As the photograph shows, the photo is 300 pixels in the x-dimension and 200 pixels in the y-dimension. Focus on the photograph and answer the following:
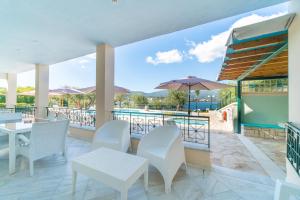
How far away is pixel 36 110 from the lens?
6.55 metres

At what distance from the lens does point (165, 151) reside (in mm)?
2359

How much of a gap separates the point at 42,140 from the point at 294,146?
3954 millimetres

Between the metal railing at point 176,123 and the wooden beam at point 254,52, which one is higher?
the wooden beam at point 254,52

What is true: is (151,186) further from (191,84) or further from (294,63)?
(191,84)

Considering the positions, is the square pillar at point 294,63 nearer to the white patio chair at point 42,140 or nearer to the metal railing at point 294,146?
the metal railing at point 294,146

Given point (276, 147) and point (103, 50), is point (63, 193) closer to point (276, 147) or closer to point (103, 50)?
point (103, 50)

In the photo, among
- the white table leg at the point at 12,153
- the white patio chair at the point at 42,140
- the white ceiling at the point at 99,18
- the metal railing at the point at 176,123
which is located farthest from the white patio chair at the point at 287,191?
the white table leg at the point at 12,153

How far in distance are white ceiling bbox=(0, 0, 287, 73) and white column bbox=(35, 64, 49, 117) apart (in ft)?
7.81

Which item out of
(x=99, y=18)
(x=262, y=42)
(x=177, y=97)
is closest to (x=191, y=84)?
(x=262, y=42)

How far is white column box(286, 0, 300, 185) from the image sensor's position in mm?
2127

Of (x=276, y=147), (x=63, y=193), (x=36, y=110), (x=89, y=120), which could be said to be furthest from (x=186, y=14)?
(x=36, y=110)

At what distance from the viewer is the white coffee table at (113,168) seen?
63.2 inches

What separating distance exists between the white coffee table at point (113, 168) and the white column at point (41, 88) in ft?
19.3

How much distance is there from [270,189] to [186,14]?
123 inches
